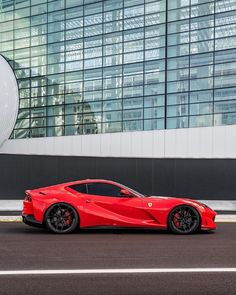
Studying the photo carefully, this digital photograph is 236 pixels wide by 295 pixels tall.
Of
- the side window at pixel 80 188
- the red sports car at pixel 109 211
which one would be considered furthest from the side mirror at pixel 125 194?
the side window at pixel 80 188

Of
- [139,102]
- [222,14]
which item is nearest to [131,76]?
[139,102]

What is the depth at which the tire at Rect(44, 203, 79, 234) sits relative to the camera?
10.6m

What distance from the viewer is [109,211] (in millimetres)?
10711

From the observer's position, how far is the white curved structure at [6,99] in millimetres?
27953

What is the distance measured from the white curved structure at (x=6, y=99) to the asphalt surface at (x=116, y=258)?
55.2 feet

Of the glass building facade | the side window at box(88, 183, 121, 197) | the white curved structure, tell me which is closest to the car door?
the side window at box(88, 183, 121, 197)

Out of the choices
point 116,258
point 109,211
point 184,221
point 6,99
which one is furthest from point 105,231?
point 6,99

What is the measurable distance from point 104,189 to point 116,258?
323 cm

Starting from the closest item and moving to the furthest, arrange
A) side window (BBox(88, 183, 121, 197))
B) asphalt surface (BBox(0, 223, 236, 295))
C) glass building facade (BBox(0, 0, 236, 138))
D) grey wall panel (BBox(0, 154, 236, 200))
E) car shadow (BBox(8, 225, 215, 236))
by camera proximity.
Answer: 1. asphalt surface (BBox(0, 223, 236, 295))
2. side window (BBox(88, 183, 121, 197))
3. car shadow (BBox(8, 225, 215, 236))
4. grey wall panel (BBox(0, 154, 236, 200))
5. glass building facade (BBox(0, 0, 236, 138))

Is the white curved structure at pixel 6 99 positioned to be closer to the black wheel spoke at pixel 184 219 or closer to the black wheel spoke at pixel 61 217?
the black wheel spoke at pixel 61 217

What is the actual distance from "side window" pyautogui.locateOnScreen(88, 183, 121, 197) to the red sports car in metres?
0.06

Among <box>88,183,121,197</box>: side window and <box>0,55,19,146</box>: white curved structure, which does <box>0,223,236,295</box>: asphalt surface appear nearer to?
<box>88,183,121,197</box>: side window

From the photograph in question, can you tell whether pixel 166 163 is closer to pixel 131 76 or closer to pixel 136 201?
pixel 136 201

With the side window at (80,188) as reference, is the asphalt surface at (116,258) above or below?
below
